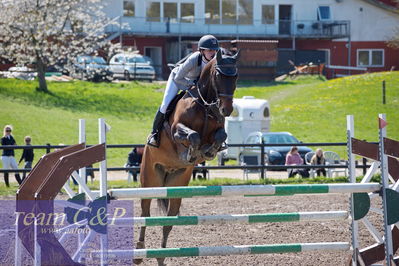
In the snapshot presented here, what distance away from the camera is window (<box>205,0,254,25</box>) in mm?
41500

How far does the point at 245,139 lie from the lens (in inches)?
781

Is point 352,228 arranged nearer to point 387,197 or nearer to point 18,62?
point 387,197

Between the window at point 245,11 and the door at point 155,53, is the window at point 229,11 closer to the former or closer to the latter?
the window at point 245,11

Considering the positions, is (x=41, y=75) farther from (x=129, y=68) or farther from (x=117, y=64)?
(x=129, y=68)

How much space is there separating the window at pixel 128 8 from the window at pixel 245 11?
718cm

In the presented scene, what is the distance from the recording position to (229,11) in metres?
Answer: 41.9

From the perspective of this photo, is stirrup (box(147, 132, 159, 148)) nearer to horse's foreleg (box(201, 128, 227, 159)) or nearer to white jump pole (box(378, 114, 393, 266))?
horse's foreleg (box(201, 128, 227, 159))

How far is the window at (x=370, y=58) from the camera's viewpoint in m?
44.2

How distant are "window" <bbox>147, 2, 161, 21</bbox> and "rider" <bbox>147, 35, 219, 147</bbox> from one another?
33.5 meters

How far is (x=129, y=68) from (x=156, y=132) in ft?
89.9

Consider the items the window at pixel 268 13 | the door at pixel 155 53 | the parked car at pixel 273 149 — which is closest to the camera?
the parked car at pixel 273 149

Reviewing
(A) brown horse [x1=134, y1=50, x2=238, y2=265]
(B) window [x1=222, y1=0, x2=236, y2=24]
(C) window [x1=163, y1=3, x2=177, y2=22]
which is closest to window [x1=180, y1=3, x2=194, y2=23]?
(C) window [x1=163, y1=3, x2=177, y2=22]

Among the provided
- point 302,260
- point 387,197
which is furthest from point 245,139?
point 387,197

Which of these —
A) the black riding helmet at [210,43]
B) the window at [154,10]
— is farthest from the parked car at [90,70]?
the black riding helmet at [210,43]
